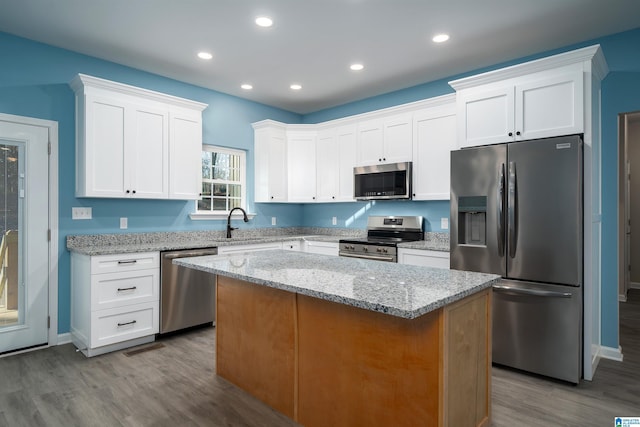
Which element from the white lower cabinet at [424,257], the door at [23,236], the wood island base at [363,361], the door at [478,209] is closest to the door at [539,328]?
the door at [478,209]

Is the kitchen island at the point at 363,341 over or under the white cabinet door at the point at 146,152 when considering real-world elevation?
under

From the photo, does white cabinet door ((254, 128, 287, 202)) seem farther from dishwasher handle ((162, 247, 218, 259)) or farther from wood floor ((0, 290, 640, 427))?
wood floor ((0, 290, 640, 427))

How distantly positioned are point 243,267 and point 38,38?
9.85ft

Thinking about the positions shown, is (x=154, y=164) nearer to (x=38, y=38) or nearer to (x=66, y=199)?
(x=66, y=199)

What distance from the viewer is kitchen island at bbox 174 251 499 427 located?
5.38ft

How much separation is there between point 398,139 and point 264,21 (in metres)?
2.01

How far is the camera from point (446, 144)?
13.1ft

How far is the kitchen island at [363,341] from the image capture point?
164 centimetres

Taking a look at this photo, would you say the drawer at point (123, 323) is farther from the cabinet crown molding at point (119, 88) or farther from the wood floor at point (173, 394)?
the cabinet crown molding at point (119, 88)

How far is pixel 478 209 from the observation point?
3.14 m

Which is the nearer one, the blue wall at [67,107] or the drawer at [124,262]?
the drawer at [124,262]

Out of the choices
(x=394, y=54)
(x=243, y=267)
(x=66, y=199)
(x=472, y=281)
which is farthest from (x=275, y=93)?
(x=472, y=281)

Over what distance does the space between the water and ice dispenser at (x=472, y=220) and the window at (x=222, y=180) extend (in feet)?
9.64

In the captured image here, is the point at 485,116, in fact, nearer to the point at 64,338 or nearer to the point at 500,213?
the point at 500,213
